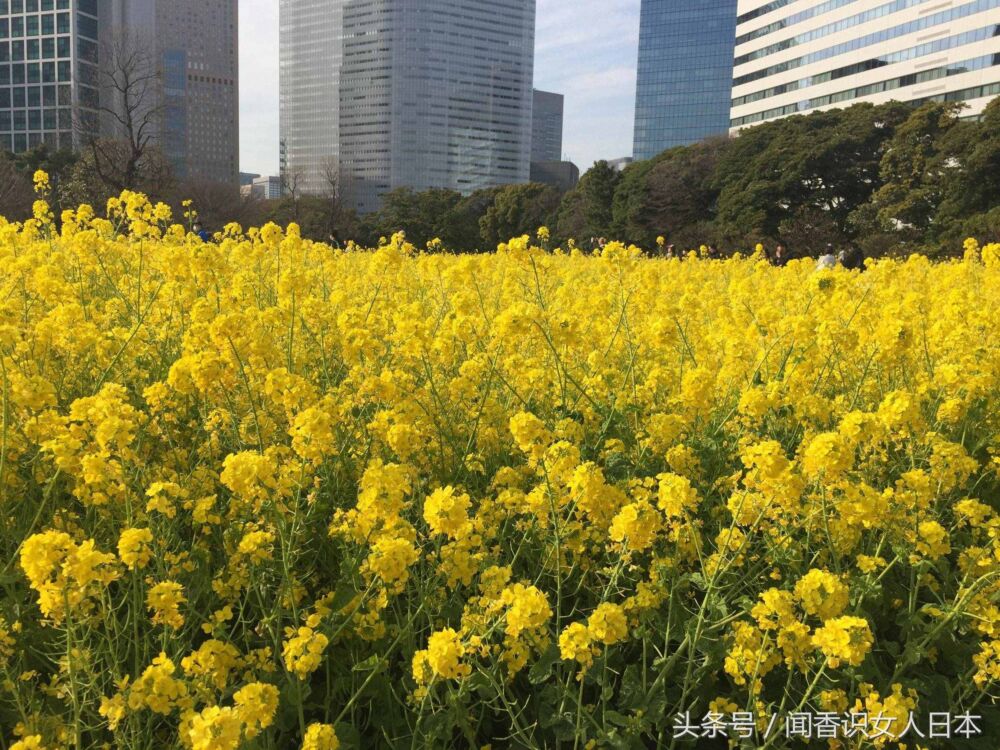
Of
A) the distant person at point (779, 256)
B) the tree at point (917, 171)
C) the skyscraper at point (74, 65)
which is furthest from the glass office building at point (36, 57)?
the tree at point (917, 171)

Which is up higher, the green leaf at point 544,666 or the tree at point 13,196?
the tree at point 13,196

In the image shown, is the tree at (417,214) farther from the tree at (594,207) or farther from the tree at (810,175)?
the tree at (810,175)

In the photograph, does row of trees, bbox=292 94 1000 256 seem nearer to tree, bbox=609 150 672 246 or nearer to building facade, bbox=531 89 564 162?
tree, bbox=609 150 672 246

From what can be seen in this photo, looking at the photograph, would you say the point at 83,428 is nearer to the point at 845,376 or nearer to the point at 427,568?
the point at 427,568

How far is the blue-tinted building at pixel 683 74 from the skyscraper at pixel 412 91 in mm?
19292

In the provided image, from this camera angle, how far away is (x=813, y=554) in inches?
88.8

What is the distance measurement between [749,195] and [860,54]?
147 ft

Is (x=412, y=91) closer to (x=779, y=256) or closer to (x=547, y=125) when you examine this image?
(x=547, y=125)

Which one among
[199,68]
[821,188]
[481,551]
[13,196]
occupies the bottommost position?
[481,551]

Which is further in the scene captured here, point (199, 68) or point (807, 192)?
point (199, 68)

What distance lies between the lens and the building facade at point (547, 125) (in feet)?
484

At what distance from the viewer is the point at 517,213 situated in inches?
1713

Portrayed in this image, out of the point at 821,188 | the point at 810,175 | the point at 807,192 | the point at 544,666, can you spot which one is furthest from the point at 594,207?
the point at 544,666

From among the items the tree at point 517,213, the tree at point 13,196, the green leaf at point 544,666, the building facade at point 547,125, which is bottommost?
the green leaf at point 544,666
